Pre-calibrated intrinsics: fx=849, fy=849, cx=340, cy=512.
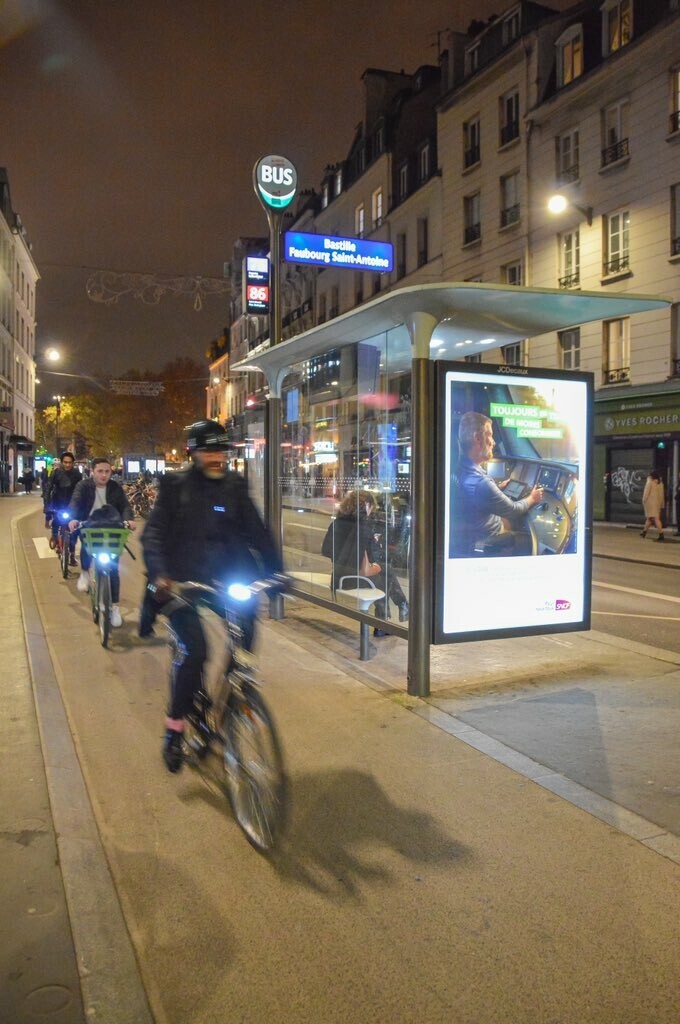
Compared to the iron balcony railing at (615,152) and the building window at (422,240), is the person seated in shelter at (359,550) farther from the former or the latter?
the building window at (422,240)

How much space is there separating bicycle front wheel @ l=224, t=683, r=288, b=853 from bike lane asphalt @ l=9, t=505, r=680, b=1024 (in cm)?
13

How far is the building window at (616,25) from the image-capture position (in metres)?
24.7

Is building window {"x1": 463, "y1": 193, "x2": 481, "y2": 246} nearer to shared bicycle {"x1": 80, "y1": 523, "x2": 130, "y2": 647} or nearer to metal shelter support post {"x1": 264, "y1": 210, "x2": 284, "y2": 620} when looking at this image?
metal shelter support post {"x1": 264, "y1": 210, "x2": 284, "y2": 620}

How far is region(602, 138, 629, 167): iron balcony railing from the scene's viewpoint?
25219 mm

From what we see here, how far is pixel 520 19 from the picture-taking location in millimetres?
28797

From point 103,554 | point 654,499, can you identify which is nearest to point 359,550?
point 103,554

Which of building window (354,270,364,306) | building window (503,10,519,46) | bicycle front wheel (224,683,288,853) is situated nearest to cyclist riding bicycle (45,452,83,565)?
bicycle front wheel (224,683,288,853)

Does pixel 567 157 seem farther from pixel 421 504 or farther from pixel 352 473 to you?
pixel 421 504

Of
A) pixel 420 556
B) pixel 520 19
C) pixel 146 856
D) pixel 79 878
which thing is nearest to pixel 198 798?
pixel 146 856

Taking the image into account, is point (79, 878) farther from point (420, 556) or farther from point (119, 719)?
point (420, 556)

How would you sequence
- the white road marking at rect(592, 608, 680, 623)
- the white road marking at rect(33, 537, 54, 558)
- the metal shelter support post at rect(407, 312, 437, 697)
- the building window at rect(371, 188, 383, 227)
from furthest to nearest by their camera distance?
the building window at rect(371, 188, 383, 227) → the white road marking at rect(33, 537, 54, 558) → the white road marking at rect(592, 608, 680, 623) → the metal shelter support post at rect(407, 312, 437, 697)

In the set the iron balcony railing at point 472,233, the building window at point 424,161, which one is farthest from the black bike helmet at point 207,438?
the building window at point 424,161

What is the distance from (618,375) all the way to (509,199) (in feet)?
27.5

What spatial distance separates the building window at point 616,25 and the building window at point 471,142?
6.48m
